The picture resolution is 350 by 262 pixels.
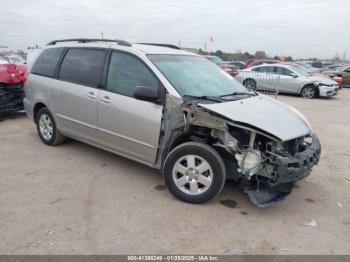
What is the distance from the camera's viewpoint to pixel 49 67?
18.5 feet

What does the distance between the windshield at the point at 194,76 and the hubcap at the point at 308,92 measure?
11.5 metres

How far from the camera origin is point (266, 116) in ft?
12.7

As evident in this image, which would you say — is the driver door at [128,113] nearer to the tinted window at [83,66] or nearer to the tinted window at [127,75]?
the tinted window at [127,75]

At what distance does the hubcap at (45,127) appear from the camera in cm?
578

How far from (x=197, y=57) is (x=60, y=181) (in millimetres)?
2774

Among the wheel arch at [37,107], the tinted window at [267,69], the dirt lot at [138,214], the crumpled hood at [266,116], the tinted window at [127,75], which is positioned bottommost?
the dirt lot at [138,214]

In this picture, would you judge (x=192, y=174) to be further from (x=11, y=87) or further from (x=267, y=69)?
(x=267, y=69)

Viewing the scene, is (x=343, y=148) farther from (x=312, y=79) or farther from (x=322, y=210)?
(x=312, y=79)

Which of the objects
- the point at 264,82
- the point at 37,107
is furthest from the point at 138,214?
the point at 264,82

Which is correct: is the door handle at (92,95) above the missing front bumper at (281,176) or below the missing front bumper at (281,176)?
above

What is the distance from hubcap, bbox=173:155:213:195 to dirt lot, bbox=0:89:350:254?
0.21 m

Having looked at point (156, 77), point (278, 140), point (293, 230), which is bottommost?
point (293, 230)

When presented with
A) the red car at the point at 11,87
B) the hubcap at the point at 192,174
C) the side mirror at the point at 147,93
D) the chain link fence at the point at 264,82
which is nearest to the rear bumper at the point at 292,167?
the hubcap at the point at 192,174

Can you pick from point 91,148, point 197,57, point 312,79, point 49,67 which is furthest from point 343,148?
point 312,79
